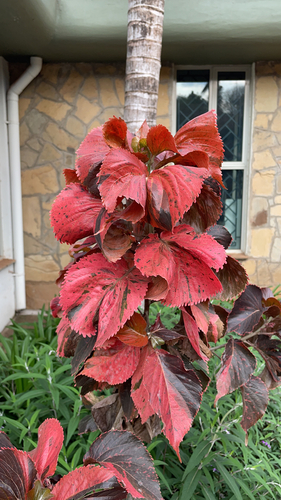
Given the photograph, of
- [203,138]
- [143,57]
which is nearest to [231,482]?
[203,138]

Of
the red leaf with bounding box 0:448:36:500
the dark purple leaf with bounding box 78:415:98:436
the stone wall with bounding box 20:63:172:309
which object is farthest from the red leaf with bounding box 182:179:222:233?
the stone wall with bounding box 20:63:172:309

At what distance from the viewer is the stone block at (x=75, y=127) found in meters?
3.34

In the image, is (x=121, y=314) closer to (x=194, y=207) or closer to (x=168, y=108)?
(x=194, y=207)

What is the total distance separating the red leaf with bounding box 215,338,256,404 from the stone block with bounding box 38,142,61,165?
118 inches

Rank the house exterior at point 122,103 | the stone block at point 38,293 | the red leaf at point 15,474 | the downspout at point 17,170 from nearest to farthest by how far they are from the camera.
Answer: the red leaf at point 15,474
the house exterior at point 122,103
the downspout at point 17,170
the stone block at point 38,293

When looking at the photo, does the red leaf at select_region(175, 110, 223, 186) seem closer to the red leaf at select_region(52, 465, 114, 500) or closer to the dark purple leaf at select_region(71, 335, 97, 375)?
the dark purple leaf at select_region(71, 335, 97, 375)

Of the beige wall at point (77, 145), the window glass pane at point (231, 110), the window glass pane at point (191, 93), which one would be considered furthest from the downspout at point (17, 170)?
the window glass pane at point (231, 110)

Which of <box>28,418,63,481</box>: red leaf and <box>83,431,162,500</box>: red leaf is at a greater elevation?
<box>28,418,63,481</box>: red leaf

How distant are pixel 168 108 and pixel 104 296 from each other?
310 centimetres

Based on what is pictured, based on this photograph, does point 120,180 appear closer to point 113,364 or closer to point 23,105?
point 113,364

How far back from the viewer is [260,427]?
160 cm

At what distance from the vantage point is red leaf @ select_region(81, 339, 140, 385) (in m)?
0.60

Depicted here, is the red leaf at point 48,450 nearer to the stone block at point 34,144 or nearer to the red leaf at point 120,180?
the red leaf at point 120,180

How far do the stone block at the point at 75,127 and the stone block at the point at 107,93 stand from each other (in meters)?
0.30
